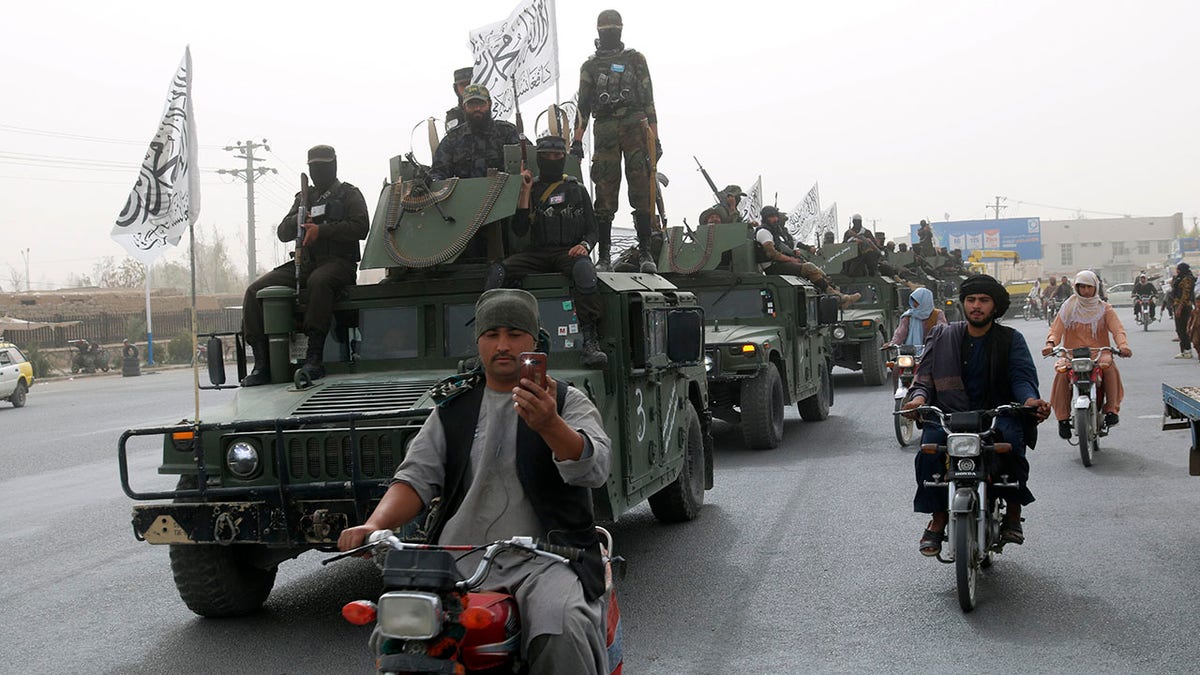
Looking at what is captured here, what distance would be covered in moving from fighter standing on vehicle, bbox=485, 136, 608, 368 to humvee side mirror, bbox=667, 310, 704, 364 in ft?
1.58

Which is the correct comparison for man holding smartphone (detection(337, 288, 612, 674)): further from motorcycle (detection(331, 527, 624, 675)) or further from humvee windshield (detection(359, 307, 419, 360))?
humvee windshield (detection(359, 307, 419, 360))

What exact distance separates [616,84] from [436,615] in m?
9.27

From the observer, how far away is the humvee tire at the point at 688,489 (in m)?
9.72

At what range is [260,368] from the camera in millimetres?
8453

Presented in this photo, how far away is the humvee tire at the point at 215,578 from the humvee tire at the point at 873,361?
1574 cm

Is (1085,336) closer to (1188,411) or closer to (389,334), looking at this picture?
(1188,411)

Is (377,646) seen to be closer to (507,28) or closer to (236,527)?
(236,527)

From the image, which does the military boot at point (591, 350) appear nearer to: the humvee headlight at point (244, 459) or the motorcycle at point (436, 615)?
the humvee headlight at point (244, 459)

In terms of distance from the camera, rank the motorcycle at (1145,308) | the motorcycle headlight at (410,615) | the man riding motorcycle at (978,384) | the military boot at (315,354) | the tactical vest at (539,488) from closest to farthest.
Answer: the motorcycle headlight at (410,615) → the tactical vest at (539,488) → the man riding motorcycle at (978,384) → the military boot at (315,354) → the motorcycle at (1145,308)

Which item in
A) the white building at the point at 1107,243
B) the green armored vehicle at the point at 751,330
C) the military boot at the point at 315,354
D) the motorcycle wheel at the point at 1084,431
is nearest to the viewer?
the military boot at the point at 315,354

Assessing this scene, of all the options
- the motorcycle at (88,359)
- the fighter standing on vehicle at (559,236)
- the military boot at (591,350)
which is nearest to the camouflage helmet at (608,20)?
the fighter standing on vehicle at (559,236)

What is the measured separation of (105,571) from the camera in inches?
356

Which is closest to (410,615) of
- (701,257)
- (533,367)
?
(533,367)

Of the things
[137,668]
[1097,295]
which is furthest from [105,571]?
[1097,295]
